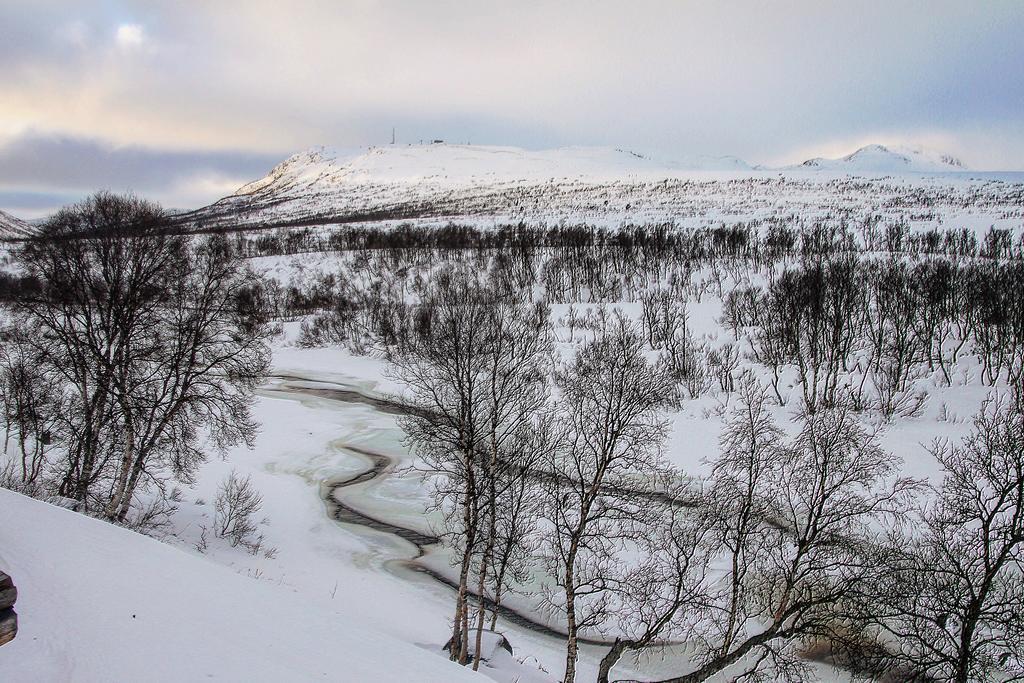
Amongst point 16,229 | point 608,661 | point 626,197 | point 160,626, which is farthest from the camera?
point 626,197

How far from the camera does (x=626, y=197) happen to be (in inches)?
4525

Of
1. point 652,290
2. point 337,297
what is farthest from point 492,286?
point 337,297

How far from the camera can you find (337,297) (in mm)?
67375

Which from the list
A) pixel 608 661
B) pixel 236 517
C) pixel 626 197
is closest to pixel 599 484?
pixel 608 661

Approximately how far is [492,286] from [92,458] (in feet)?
139

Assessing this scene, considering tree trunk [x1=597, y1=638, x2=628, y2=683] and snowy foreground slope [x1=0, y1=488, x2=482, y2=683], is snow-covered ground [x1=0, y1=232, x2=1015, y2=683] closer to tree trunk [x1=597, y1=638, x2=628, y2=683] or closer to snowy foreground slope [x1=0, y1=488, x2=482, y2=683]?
snowy foreground slope [x1=0, y1=488, x2=482, y2=683]

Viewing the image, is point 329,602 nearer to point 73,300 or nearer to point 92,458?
point 92,458

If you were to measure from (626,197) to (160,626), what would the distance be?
116873 mm

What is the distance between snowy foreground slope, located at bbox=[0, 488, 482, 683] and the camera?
481 centimetres

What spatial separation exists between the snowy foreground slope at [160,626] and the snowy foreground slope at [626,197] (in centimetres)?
7332

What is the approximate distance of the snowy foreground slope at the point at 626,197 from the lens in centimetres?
7869

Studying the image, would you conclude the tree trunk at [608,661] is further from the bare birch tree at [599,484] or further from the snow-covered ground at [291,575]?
the snow-covered ground at [291,575]

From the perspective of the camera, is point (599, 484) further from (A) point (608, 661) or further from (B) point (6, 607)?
(B) point (6, 607)

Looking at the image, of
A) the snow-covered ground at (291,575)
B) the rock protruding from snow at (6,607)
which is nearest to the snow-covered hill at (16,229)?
the snow-covered ground at (291,575)
